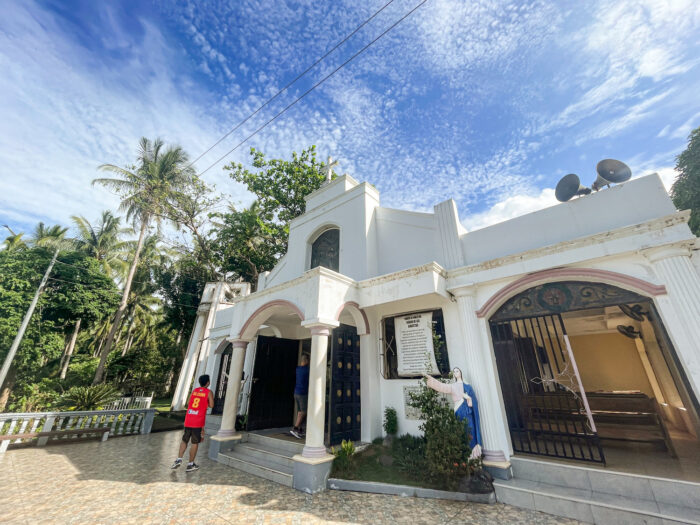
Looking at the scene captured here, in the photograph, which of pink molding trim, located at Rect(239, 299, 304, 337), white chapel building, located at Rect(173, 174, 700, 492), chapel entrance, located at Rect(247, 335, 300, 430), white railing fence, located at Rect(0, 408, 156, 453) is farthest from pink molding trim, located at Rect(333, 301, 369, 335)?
white railing fence, located at Rect(0, 408, 156, 453)

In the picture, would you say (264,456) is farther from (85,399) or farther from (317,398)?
(85,399)

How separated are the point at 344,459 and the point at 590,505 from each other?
3.67 meters

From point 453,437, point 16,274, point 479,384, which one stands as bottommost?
point 453,437

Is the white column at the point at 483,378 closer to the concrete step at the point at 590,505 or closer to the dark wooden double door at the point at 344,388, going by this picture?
the concrete step at the point at 590,505

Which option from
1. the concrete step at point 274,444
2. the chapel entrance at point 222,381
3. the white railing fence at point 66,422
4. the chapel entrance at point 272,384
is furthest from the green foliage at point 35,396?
the concrete step at point 274,444

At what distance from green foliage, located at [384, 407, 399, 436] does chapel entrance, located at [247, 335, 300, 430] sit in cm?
343

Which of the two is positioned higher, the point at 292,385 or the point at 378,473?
the point at 292,385

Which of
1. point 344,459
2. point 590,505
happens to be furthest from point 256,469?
point 590,505

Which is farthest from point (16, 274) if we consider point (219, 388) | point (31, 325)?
point (219, 388)

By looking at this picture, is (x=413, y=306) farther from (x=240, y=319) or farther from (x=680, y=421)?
(x=680, y=421)

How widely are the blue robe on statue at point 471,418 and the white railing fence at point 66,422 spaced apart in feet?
34.2

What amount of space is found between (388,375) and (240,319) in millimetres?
4264

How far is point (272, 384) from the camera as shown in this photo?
324 inches

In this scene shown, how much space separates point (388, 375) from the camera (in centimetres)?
677
